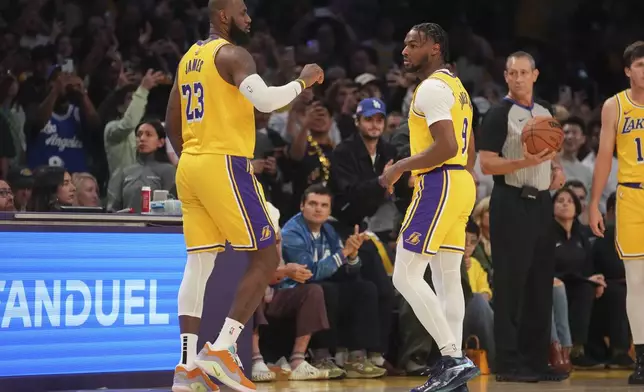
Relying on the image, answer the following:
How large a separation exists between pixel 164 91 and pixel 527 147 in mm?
4856

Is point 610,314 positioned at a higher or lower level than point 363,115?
lower

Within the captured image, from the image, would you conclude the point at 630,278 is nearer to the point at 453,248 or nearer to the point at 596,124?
the point at 453,248

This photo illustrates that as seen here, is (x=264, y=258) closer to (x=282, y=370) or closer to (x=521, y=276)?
(x=282, y=370)

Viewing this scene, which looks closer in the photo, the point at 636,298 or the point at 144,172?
the point at 636,298

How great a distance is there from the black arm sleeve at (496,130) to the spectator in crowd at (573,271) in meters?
1.81

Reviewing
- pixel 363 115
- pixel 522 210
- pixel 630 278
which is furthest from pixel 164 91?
pixel 630 278

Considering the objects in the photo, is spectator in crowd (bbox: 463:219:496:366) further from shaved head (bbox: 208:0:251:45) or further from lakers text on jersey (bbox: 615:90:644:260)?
shaved head (bbox: 208:0:251:45)

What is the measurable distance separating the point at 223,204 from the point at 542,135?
2.85 metres

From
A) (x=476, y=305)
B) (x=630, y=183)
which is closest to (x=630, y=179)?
(x=630, y=183)

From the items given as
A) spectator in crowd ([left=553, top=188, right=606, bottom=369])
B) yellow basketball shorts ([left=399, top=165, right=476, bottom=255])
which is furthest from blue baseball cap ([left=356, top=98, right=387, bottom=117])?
yellow basketball shorts ([left=399, top=165, right=476, bottom=255])

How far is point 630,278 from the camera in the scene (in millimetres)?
8008

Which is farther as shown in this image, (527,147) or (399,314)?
(399,314)

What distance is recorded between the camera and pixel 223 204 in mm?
6035

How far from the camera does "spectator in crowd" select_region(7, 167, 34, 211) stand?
344 inches
